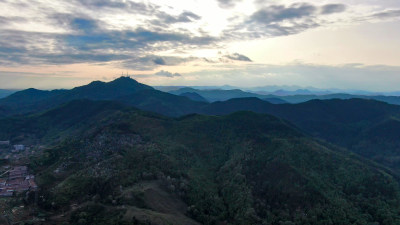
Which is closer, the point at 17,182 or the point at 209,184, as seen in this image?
the point at 17,182

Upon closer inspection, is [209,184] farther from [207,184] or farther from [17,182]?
[17,182]

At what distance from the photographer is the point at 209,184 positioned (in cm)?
12694

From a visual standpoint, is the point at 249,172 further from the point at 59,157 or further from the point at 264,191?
the point at 59,157

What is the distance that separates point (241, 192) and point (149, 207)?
4208 centimetres

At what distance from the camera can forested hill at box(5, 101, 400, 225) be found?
96.6 meters

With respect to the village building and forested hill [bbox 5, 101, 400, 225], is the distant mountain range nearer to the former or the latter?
forested hill [bbox 5, 101, 400, 225]

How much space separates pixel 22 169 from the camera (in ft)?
434

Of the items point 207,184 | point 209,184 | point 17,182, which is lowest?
point 209,184

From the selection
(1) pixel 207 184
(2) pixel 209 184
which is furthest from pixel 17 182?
Answer: (2) pixel 209 184

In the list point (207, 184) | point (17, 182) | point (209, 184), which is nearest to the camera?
point (17, 182)

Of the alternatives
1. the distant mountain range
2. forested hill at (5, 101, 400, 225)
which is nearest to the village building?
forested hill at (5, 101, 400, 225)

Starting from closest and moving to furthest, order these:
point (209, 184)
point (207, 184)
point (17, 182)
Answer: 1. point (17, 182)
2. point (207, 184)
3. point (209, 184)

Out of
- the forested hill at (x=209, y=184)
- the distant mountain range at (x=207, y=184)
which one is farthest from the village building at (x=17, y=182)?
the distant mountain range at (x=207, y=184)

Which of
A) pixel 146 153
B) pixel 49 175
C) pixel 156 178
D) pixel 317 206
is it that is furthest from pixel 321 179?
pixel 49 175
